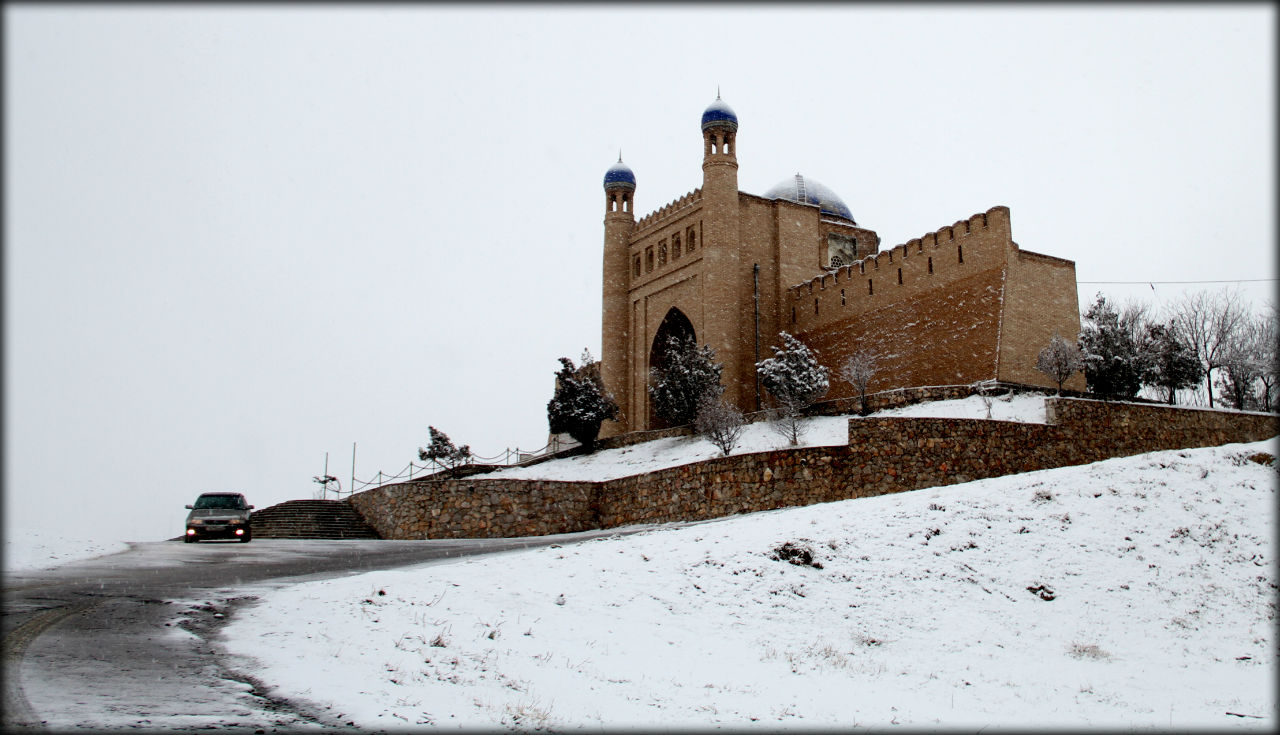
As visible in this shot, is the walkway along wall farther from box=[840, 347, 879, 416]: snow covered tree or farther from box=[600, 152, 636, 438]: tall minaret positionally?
box=[600, 152, 636, 438]: tall minaret

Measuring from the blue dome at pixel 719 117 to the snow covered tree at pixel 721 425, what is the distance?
10.7m

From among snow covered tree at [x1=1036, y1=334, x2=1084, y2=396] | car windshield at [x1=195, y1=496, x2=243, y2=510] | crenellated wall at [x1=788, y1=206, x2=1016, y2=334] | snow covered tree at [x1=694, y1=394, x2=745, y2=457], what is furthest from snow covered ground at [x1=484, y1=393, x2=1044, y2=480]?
car windshield at [x1=195, y1=496, x2=243, y2=510]

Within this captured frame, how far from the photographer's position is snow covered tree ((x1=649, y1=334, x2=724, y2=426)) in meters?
26.8

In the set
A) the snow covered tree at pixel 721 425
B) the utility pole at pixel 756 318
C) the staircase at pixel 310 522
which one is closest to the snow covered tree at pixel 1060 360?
the snow covered tree at pixel 721 425

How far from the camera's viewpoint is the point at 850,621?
9.38 m

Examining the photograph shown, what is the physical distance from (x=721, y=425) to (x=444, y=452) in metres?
10.1

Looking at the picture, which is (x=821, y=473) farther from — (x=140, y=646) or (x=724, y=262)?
(x=724, y=262)

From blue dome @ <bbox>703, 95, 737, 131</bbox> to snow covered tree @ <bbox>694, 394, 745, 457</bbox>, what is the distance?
10.7 meters

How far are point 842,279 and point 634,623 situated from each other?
21.7 metres

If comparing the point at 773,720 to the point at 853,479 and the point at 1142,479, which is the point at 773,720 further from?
the point at 853,479

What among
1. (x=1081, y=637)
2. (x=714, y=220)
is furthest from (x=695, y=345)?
(x=1081, y=637)

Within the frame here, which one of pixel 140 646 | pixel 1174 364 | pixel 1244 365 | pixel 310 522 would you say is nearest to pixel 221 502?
pixel 310 522

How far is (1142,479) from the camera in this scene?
13.0 meters

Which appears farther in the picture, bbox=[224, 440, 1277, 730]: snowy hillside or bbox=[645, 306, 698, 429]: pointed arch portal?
bbox=[645, 306, 698, 429]: pointed arch portal
